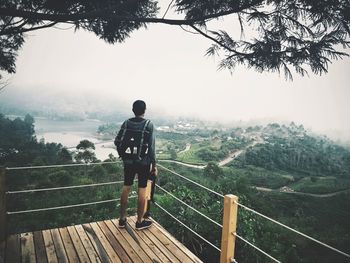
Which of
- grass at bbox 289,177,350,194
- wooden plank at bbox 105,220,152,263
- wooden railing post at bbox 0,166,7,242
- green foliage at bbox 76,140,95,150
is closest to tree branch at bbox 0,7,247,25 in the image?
wooden railing post at bbox 0,166,7,242

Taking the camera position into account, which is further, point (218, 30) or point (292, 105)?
point (292, 105)

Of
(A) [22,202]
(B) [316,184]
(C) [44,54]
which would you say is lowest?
(B) [316,184]

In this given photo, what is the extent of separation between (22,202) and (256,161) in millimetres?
50086

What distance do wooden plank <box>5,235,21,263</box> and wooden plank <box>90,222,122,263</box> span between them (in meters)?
0.76

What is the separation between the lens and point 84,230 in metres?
3.03

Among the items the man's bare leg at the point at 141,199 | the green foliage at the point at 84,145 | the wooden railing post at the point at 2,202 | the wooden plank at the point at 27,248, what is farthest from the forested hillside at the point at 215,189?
the wooden plank at the point at 27,248

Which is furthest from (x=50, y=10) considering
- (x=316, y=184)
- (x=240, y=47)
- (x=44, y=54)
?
(x=44, y=54)

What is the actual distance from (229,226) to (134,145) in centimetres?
115

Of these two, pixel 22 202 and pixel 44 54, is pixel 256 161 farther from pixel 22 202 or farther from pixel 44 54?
pixel 44 54

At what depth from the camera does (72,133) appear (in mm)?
87625

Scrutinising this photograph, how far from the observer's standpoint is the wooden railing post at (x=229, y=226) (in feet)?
6.64

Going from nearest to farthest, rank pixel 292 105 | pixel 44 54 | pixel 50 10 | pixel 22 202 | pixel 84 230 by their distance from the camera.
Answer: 1. pixel 50 10
2. pixel 84 230
3. pixel 22 202
4. pixel 44 54
5. pixel 292 105

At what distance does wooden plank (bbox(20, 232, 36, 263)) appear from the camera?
241cm

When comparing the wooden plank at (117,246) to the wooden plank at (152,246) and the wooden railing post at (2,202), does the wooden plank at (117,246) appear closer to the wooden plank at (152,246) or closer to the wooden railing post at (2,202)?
the wooden plank at (152,246)
